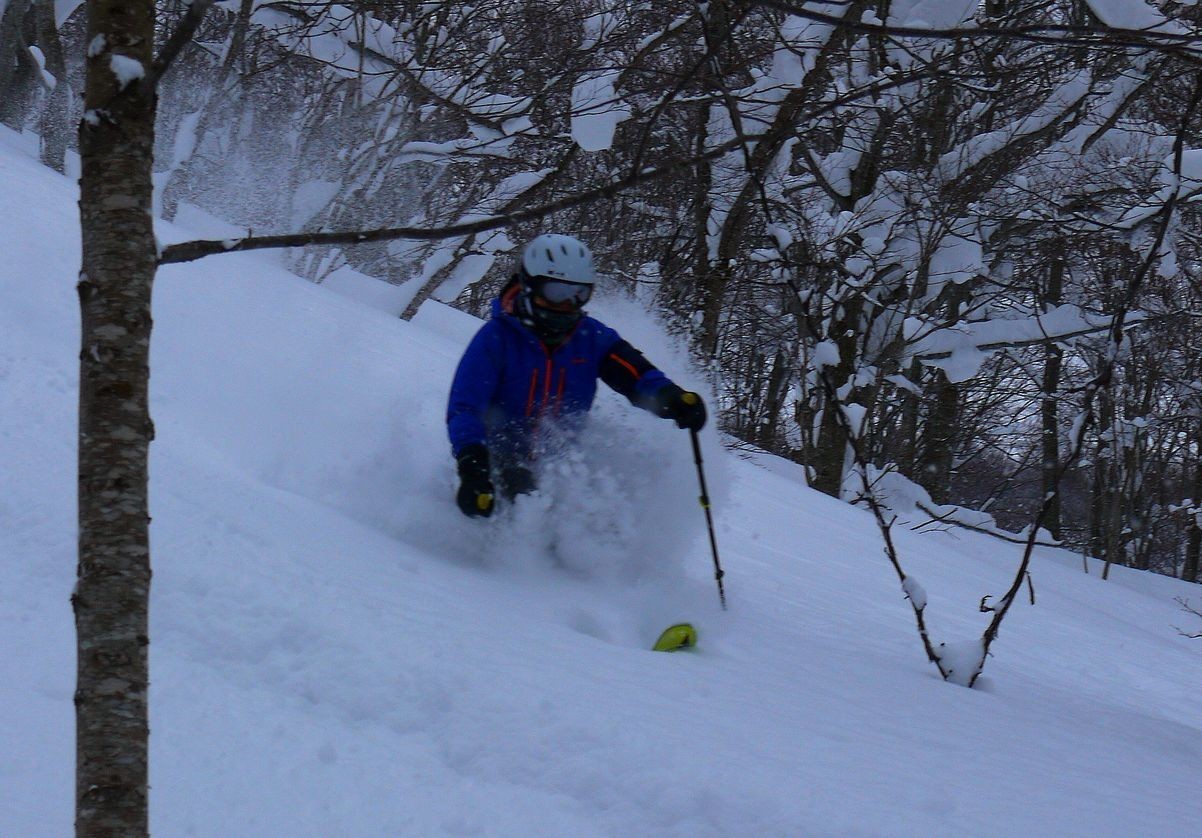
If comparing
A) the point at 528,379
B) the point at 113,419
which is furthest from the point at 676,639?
the point at 113,419

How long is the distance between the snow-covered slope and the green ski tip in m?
0.14

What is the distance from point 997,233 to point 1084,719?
31.9 feet

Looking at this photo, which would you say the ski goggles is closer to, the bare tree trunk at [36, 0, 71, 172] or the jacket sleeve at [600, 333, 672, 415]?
the jacket sleeve at [600, 333, 672, 415]

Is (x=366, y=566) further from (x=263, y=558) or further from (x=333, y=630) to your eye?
(x=333, y=630)

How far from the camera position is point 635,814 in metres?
2.62

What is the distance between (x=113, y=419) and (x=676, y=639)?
110 inches

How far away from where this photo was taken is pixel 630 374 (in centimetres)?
523

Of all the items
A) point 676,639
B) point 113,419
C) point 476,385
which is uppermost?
point 476,385

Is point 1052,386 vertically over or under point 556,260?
over

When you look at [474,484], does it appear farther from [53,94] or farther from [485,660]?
[53,94]

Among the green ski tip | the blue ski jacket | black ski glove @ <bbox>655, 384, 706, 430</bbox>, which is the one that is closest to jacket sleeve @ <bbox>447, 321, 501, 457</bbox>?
the blue ski jacket

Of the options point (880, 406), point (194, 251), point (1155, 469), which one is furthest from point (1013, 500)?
point (194, 251)

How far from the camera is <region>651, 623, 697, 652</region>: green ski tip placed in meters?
3.95

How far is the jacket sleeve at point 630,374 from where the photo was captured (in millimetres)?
5184
